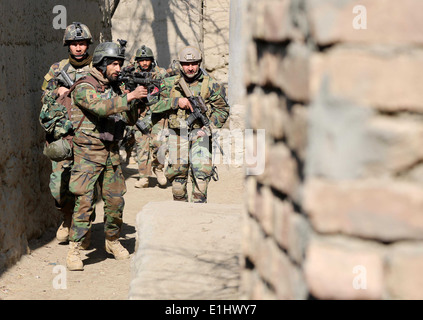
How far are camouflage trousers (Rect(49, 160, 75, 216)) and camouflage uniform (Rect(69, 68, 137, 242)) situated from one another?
1.96 ft

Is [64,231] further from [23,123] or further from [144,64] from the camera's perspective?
[144,64]

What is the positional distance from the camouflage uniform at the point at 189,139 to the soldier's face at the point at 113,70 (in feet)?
3.71

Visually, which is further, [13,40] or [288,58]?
[13,40]

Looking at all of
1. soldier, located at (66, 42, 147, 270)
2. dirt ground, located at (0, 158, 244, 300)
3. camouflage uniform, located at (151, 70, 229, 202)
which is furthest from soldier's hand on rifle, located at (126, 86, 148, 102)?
dirt ground, located at (0, 158, 244, 300)

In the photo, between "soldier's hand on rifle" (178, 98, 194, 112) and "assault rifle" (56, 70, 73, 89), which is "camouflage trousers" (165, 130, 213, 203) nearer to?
"soldier's hand on rifle" (178, 98, 194, 112)

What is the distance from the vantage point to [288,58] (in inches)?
74.2

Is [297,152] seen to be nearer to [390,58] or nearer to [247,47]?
[390,58]

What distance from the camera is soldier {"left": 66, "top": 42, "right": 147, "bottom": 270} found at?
210 inches

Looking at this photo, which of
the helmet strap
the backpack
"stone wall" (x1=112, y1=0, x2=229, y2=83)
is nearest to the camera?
the backpack

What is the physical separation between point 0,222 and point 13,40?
5.29ft

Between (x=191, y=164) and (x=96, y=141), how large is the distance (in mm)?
1227
